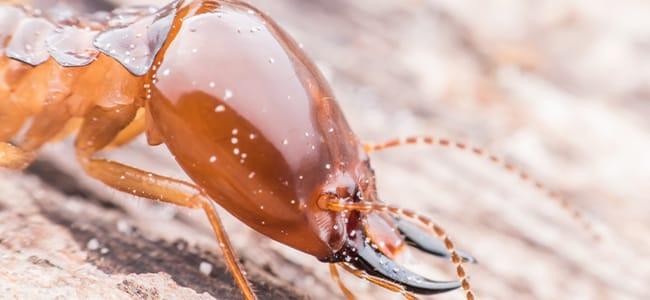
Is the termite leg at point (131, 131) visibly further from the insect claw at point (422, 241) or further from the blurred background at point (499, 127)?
the insect claw at point (422, 241)

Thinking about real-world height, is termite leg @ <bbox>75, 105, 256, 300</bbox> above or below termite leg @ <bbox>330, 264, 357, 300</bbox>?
below

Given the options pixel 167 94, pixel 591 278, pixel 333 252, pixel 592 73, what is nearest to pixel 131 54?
pixel 167 94

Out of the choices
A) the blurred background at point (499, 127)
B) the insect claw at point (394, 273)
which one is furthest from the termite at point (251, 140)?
the blurred background at point (499, 127)

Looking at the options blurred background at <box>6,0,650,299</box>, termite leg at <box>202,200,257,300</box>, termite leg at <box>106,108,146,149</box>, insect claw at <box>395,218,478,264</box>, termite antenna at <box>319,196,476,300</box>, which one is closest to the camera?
termite antenna at <box>319,196,476,300</box>

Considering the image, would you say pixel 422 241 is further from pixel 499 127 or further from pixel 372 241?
pixel 499 127

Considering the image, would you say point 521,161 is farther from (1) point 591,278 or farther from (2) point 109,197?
(2) point 109,197

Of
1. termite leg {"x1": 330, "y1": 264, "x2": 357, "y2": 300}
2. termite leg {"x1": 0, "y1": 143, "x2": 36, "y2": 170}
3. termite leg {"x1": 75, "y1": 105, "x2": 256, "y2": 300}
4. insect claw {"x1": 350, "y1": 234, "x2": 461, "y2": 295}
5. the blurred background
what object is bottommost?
termite leg {"x1": 0, "y1": 143, "x2": 36, "y2": 170}

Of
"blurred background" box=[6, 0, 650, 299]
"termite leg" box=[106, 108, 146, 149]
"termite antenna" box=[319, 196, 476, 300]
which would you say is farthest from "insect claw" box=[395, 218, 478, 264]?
"termite leg" box=[106, 108, 146, 149]

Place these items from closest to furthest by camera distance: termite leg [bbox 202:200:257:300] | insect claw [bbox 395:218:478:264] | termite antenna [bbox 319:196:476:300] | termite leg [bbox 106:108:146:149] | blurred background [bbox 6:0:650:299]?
termite antenna [bbox 319:196:476:300]
termite leg [bbox 202:200:257:300]
insect claw [bbox 395:218:478:264]
termite leg [bbox 106:108:146:149]
blurred background [bbox 6:0:650:299]

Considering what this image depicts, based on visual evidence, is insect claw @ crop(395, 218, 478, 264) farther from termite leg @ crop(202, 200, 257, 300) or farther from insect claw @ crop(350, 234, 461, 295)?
termite leg @ crop(202, 200, 257, 300)
